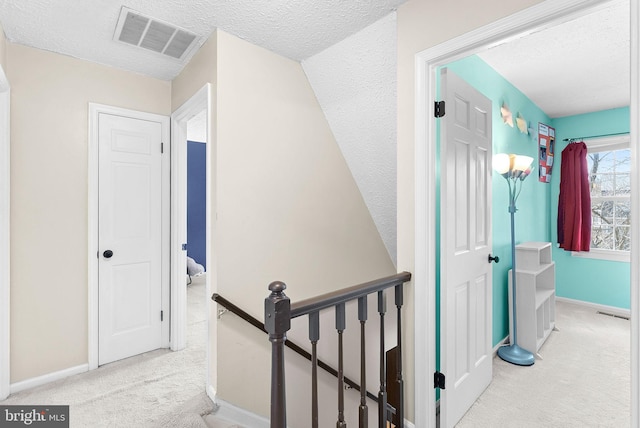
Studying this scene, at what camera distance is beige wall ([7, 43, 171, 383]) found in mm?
2240

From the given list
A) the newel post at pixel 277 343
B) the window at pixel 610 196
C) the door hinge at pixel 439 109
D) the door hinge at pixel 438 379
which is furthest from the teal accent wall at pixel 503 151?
the newel post at pixel 277 343

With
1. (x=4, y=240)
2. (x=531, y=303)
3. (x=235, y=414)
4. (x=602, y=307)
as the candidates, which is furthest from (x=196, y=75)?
(x=602, y=307)

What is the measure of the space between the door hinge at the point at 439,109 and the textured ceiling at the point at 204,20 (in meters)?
0.61

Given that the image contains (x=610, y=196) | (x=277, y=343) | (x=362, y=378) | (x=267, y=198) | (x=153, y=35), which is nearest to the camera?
(x=277, y=343)

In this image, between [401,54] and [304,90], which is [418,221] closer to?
[401,54]

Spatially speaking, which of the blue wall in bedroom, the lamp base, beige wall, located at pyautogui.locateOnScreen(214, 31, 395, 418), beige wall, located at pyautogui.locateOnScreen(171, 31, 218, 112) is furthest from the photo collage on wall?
the blue wall in bedroom

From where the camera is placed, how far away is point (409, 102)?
1728mm

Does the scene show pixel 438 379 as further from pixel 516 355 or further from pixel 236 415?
pixel 516 355

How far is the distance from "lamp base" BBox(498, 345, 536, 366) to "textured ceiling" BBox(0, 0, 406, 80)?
9.42 ft

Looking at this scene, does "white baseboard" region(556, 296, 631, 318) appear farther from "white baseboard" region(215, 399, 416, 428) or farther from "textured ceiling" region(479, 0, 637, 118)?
"white baseboard" region(215, 399, 416, 428)

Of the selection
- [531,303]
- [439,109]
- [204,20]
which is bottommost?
[531,303]

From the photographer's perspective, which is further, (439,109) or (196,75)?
(196,75)

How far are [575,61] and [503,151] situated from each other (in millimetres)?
888

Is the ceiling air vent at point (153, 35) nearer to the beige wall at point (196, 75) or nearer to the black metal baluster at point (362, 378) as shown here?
the beige wall at point (196, 75)
